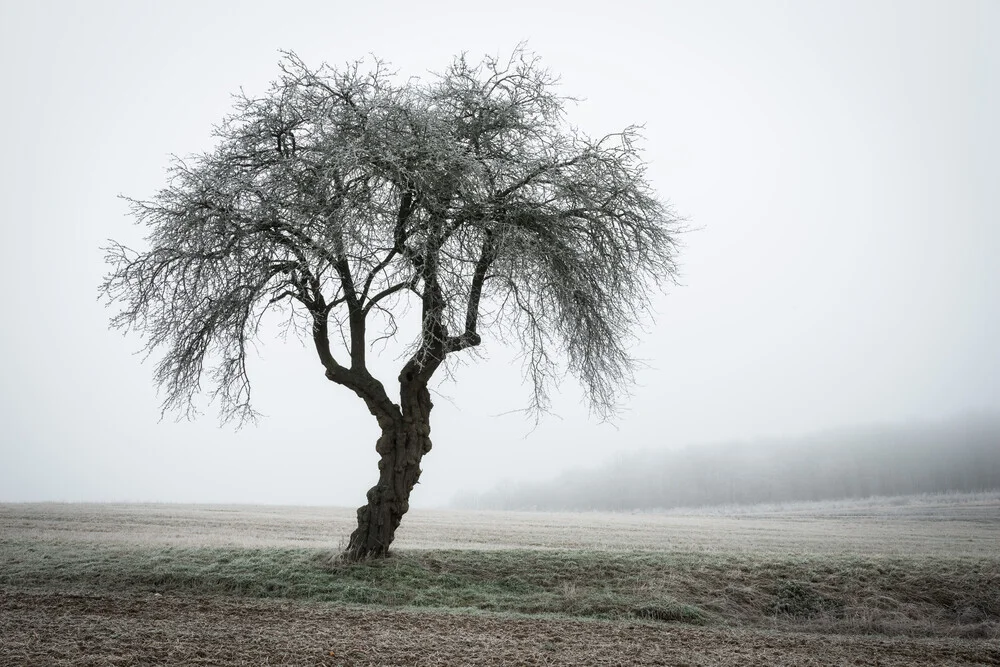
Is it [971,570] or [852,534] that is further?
[852,534]

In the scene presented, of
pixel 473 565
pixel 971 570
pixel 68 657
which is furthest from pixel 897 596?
pixel 68 657

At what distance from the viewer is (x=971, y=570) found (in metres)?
13.3

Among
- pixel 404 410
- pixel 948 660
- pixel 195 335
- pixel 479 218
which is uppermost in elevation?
pixel 479 218

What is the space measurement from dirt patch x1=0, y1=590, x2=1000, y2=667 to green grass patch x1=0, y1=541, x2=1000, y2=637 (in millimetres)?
974

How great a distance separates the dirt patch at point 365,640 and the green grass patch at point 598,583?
974mm

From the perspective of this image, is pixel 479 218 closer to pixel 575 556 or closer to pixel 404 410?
pixel 404 410

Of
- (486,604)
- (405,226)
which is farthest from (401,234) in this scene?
(486,604)

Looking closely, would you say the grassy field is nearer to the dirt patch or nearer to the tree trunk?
the dirt patch

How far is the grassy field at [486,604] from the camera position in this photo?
855 centimetres

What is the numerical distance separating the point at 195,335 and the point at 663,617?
33.3 ft

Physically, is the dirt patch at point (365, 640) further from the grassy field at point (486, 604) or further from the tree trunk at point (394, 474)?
the tree trunk at point (394, 474)

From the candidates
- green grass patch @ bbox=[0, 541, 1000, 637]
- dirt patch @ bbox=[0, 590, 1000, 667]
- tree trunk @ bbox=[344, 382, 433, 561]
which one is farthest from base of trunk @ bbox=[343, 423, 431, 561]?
dirt patch @ bbox=[0, 590, 1000, 667]

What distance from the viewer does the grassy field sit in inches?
337

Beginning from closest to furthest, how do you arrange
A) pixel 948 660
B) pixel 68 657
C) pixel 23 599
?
pixel 68 657 < pixel 948 660 < pixel 23 599
